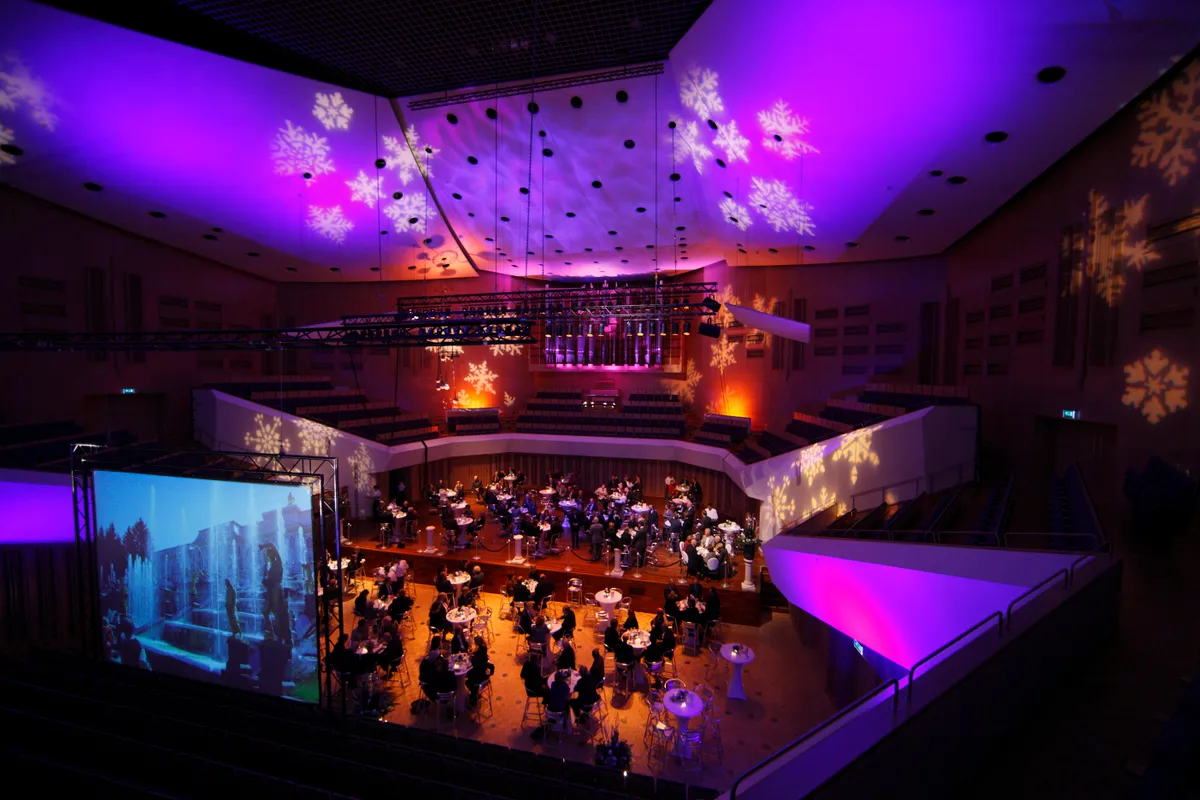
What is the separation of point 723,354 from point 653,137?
315 inches

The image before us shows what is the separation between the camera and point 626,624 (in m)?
7.44

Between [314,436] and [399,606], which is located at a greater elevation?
[314,436]

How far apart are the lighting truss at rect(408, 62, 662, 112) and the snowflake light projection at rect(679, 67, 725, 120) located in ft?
1.71

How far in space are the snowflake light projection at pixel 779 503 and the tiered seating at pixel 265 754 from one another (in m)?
6.35

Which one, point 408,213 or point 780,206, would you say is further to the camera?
point 408,213

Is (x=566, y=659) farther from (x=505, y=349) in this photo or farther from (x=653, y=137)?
(x=505, y=349)

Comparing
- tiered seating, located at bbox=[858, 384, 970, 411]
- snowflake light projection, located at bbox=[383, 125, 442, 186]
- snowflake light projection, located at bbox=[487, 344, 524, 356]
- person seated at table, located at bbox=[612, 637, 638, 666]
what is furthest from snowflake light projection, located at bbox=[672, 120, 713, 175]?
snowflake light projection, located at bbox=[487, 344, 524, 356]

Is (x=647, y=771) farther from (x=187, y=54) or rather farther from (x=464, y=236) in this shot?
(x=464, y=236)

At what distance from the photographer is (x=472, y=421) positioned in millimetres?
17266

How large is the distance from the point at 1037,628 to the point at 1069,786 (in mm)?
761

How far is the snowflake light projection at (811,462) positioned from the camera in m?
9.44

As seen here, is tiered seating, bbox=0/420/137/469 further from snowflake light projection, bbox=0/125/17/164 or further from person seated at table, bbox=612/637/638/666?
person seated at table, bbox=612/637/638/666

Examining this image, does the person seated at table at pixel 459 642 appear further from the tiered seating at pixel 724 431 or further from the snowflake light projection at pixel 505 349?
the snowflake light projection at pixel 505 349

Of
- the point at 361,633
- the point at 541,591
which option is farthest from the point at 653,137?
the point at 361,633
